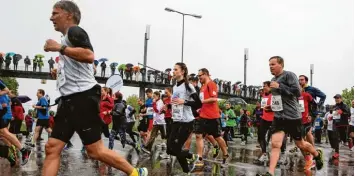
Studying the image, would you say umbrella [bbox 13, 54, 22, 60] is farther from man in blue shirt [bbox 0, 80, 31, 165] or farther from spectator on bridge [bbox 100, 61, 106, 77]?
man in blue shirt [bbox 0, 80, 31, 165]

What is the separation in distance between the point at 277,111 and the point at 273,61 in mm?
687

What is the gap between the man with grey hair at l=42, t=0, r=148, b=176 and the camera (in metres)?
3.62

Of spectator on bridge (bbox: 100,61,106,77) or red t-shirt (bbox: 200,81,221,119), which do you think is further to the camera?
spectator on bridge (bbox: 100,61,106,77)

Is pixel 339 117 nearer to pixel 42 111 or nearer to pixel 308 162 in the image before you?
pixel 308 162

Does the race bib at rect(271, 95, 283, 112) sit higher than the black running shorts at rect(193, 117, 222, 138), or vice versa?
the race bib at rect(271, 95, 283, 112)

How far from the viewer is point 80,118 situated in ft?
12.0

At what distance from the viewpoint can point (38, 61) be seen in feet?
138

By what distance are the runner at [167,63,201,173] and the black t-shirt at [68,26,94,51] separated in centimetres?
262

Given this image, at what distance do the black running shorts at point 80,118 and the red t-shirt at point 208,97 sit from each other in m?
4.16

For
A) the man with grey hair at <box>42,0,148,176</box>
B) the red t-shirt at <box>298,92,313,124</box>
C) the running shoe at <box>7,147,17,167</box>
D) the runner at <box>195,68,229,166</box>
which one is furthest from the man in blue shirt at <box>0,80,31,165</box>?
the red t-shirt at <box>298,92,313,124</box>

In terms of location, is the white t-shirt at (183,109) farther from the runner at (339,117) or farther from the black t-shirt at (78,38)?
the runner at (339,117)

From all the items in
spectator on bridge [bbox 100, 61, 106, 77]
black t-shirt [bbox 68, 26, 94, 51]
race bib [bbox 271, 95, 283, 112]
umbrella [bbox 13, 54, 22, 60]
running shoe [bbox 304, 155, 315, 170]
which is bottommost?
running shoe [bbox 304, 155, 315, 170]

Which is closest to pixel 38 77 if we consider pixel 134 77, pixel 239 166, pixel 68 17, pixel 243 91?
pixel 134 77

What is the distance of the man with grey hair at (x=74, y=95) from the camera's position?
362 centimetres
